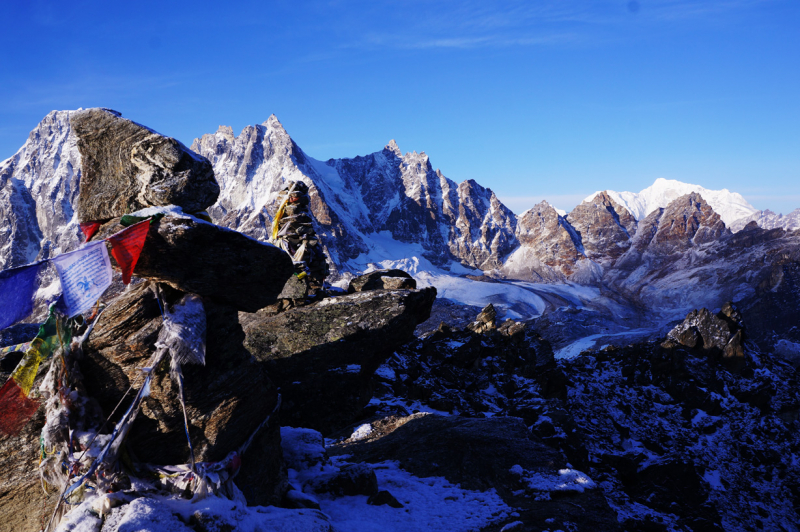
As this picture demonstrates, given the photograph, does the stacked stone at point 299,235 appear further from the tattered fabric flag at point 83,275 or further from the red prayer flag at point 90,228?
the tattered fabric flag at point 83,275

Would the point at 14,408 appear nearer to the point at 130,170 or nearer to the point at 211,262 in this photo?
the point at 211,262

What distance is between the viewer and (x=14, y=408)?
259 inches

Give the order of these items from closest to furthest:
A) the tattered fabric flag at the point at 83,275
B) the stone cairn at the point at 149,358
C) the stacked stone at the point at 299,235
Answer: the tattered fabric flag at the point at 83,275, the stone cairn at the point at 149,358, the stacked stone at the point at 299,235

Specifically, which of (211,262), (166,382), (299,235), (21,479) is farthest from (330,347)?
(21,479)

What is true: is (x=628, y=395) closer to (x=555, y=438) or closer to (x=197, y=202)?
(x=555, y=438)

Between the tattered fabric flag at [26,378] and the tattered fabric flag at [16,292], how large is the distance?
0.32 metres

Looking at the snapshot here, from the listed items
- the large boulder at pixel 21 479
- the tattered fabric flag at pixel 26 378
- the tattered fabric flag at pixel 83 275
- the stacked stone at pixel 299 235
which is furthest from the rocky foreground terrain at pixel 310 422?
the stacked stone at pixel 299 235

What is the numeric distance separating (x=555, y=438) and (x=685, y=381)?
54.4 feet

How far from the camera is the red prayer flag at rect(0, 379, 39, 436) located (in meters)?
6.45

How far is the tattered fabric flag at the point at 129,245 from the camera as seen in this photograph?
19.9 ft

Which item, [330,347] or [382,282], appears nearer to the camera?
[330,347]

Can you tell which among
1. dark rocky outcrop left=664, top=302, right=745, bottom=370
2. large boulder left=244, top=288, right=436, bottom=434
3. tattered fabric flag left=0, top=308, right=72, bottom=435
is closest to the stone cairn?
tattered fabric flag left=0, top=308, right=72, bottom=435

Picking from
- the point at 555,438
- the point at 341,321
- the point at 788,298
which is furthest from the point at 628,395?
the point at 788,298

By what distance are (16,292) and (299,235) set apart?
13.1 metres
